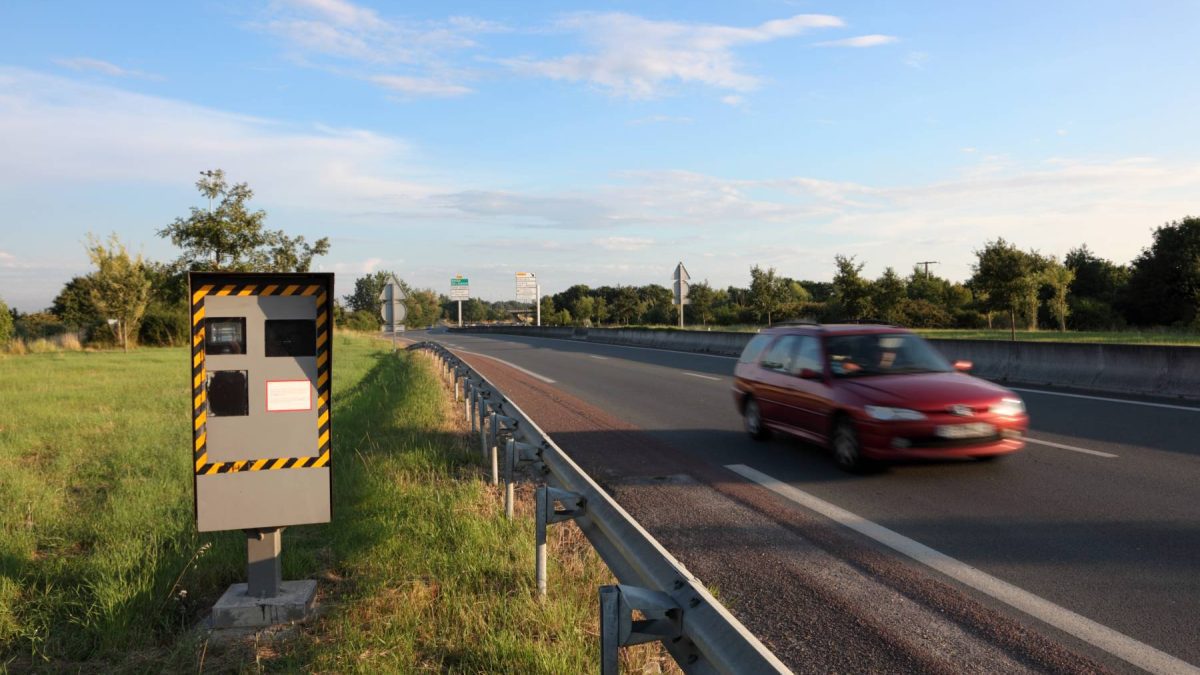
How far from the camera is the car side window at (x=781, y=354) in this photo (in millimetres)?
9773

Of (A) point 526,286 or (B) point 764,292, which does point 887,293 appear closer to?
(B) point 764,292

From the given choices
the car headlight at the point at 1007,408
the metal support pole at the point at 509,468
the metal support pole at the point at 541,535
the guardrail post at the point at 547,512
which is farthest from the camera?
the car headlight at the point at 1007,408

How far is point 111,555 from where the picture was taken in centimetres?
538

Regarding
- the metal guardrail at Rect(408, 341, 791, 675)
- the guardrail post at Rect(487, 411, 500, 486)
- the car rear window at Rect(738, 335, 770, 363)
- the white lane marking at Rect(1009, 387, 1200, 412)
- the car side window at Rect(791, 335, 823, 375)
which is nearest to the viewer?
the metal guardrail at Rect(408, 341, 791, 675)

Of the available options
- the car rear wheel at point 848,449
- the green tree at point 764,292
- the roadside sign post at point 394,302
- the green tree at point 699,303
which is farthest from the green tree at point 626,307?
the car rear wheel at point 848,449

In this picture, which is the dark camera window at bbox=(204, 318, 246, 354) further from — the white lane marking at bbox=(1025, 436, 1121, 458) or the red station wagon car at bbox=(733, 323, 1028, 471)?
the white lane marking at bbox=(1025, 436, 1121, 458)

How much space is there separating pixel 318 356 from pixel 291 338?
0.60ft

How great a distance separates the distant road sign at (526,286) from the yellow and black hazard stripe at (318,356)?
78023 mm

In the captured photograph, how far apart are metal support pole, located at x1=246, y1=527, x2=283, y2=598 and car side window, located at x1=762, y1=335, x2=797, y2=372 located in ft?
21.5

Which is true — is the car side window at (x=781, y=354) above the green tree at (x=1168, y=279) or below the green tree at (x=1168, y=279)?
below

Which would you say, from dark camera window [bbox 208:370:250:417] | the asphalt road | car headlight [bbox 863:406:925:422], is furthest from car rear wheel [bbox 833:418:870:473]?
dark camera window [bbox 208:370:250:417]

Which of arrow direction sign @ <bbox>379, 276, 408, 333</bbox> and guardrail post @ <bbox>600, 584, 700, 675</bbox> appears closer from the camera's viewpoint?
guardrail post @ <bbox>600, 584, 700, 675</bbox>

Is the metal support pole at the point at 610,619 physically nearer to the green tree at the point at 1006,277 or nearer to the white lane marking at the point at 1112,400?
the white lane marking at the point at 1112,400

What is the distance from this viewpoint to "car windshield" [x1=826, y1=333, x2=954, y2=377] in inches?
345
